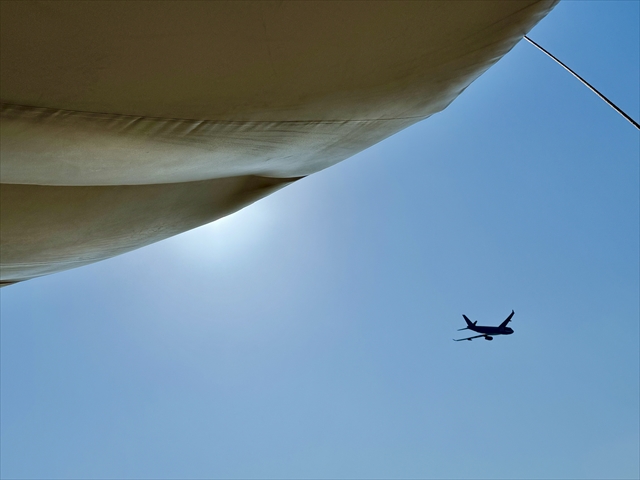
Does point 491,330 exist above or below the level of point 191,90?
above

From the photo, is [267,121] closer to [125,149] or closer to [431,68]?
[125,149]

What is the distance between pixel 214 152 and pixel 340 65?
77 centimetres

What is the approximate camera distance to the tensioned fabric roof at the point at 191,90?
1.89 metres

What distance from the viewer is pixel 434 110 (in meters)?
3.80

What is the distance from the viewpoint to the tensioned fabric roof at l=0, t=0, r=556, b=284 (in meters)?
1.89

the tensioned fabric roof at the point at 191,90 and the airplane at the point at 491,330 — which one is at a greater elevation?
the airplane at the point at 491,330

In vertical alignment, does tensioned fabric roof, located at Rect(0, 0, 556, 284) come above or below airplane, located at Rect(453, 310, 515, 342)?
below

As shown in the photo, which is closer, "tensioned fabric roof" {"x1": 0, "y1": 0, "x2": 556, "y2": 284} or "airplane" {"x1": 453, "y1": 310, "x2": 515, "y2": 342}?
"tensioned fabric roof" {"x1": 0, "y1": 0, "x2": 556, "y2": 284}

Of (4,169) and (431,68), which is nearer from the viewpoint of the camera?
(4,169)

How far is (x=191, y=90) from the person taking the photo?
2.21 m

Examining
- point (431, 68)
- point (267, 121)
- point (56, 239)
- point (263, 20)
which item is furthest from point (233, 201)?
point (263, 20)

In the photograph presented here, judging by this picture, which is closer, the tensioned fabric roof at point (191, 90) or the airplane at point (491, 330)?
the tensioned fabric roof at point (191, 90)

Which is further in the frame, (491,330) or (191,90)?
(491,330)

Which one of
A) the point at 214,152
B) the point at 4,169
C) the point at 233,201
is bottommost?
the point at 4,169
